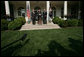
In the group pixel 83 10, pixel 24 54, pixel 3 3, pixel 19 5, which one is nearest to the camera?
pixel 83 10

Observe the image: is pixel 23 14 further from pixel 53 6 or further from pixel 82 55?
pixel 82 55

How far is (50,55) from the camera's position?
4.77 metres

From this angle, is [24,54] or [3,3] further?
[3,3]

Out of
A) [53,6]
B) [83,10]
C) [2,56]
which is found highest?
[53,6]

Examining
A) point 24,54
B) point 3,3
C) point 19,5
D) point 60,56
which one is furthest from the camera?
point 19,5

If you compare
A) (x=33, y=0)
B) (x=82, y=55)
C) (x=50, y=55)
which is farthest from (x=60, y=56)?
(x=33, y=0)

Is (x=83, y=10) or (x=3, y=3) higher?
(x=3, y=3)

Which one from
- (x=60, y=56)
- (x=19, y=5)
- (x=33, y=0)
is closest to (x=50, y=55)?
(x=60, y=56)

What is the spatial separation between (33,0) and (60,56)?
15709mm

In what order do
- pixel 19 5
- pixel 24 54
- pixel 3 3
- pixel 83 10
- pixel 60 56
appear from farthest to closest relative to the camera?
pixel 19 5 < pixel 3 3 < pixel 24 54 < pixel 60 56 < pixel 83 10

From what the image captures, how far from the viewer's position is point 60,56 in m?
4.63

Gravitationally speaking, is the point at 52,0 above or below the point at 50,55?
above

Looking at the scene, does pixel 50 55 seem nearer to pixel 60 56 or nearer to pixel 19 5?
pixel 60 56

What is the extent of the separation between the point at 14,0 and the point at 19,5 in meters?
2.48
